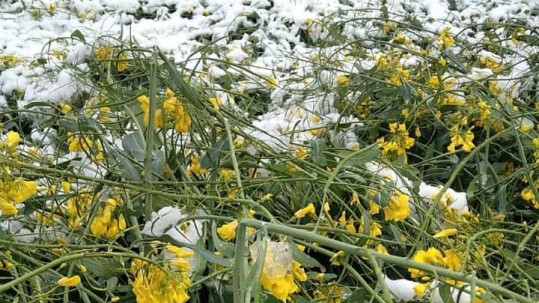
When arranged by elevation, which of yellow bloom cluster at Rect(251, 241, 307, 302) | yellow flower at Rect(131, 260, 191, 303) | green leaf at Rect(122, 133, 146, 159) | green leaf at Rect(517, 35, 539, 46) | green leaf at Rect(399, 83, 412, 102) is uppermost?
yellow bloom cluster at Rect(251, 241, 307, 302)

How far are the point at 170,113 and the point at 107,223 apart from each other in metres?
0.22

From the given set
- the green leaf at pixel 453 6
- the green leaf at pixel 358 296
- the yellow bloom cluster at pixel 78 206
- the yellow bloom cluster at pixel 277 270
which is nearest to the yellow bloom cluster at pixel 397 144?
the green leaf at pixel 358 296

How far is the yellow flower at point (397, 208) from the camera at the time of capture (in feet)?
3.52

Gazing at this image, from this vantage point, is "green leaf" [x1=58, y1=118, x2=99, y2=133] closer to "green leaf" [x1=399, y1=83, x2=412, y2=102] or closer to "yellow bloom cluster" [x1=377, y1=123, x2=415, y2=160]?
"yellow bloom cluster" [x1=377, y1=123, x2=415, y2=160]

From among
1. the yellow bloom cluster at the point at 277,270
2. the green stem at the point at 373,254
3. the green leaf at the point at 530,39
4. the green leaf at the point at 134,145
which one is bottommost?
the green leaf at the point at 530,39

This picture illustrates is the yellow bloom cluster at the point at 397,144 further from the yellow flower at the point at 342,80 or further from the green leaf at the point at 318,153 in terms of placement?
the yellow flower at the point at 342,80

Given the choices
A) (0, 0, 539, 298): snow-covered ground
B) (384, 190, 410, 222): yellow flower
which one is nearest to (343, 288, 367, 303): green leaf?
(384, 190, 410, 222): yellow flower

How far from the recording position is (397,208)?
1081 mm

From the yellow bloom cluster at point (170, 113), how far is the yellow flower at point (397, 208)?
0.34m

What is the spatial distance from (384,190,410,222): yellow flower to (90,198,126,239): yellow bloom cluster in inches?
15.3

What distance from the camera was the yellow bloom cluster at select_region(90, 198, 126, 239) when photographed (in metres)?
1.00

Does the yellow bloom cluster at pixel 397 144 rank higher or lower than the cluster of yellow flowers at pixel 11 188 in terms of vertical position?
lower

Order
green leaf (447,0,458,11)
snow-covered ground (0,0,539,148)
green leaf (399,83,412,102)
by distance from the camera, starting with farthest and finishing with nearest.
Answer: green leaf (447,0,458,11) < snow-covered ground (0,0,539,148) < green leaf (399,83,412,102)

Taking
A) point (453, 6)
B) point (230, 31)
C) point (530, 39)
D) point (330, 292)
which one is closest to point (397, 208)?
point (330, 292)
